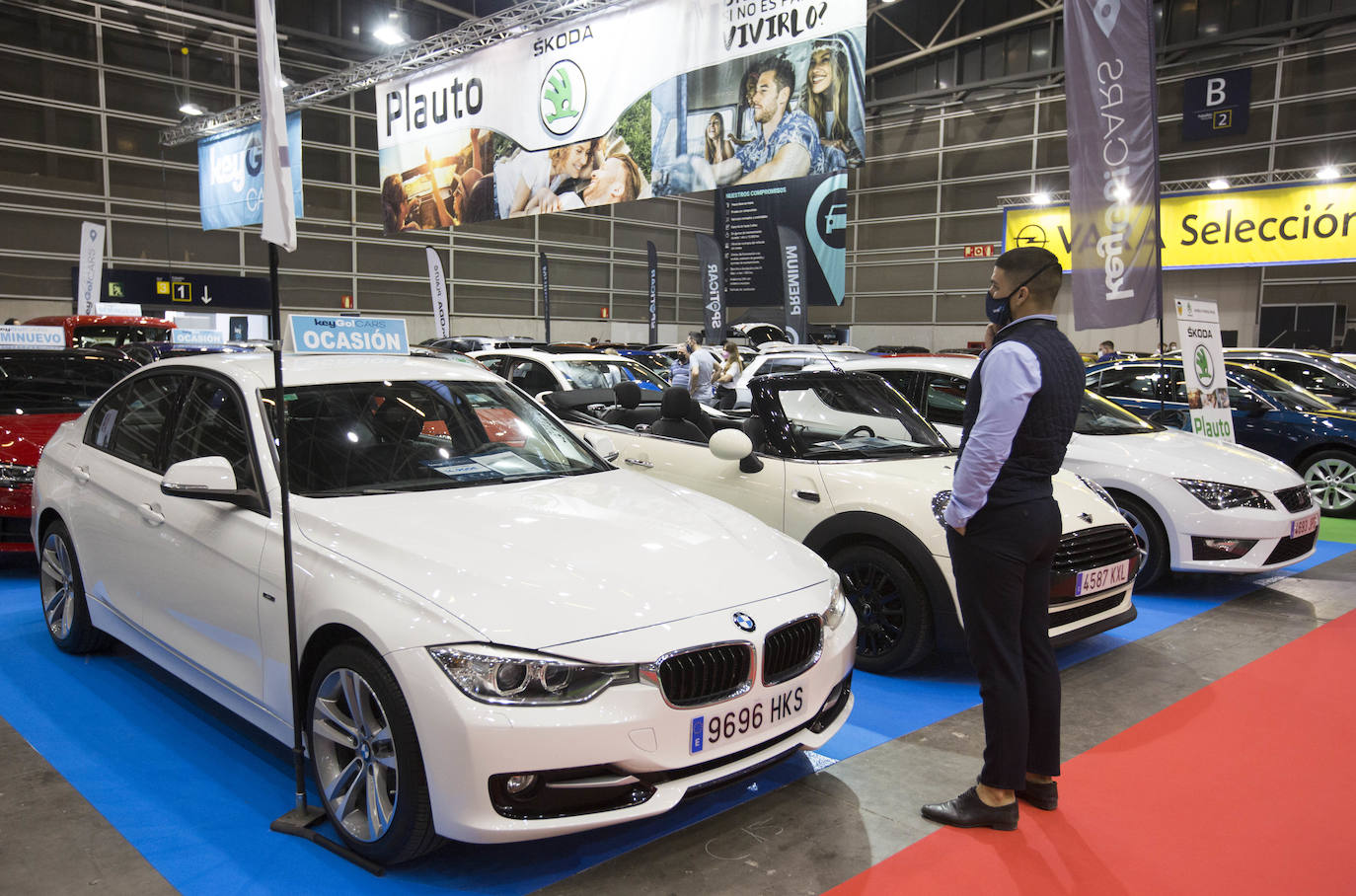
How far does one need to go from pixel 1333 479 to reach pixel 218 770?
922 cm

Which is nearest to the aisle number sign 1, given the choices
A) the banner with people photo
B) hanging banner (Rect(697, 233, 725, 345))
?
the banner with people photo

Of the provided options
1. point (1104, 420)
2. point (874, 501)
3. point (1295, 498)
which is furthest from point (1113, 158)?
point (874, 501)

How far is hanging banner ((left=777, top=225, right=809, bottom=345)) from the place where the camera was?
17328 mm

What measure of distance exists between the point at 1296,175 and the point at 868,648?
23462mm

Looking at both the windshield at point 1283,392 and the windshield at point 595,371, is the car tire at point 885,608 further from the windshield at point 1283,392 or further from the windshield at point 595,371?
the windshield at point 1283,392

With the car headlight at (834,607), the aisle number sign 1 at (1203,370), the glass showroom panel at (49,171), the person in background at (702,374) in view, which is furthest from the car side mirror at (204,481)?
the glass showroom panel at (49,171)

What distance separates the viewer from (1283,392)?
8727 millimetres

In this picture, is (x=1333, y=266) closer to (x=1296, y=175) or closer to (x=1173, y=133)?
(x=1296, y=175)

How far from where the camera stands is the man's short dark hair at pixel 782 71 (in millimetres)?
8859

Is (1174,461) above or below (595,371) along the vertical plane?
below

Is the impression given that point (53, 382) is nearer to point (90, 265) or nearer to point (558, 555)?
point (558, 555)

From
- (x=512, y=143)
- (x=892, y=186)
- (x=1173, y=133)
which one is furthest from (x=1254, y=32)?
(x=512, y=143)

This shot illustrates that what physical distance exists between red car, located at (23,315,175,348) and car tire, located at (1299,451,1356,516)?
14214mm

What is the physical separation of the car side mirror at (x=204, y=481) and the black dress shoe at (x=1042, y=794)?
267 cm
